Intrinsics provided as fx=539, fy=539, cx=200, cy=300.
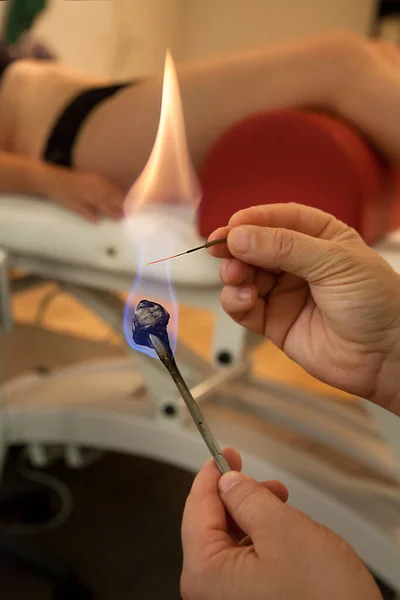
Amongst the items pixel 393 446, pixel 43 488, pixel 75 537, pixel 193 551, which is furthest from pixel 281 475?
pixel 43 488

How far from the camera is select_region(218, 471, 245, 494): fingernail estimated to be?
26 cm

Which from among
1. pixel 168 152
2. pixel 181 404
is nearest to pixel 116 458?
pixel 181 404

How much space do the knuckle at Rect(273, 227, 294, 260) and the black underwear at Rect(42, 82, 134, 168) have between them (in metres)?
0.42

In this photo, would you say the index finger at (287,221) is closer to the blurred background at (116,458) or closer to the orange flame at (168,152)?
the orange flame at (168,152)

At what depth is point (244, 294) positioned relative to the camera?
1.12 feet

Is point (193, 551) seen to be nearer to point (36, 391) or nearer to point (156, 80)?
point (156, 80)

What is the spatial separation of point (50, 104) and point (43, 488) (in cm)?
57

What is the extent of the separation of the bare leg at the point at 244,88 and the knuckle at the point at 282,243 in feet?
0.82

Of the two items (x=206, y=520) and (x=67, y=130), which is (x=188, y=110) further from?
(x=206, y=520)

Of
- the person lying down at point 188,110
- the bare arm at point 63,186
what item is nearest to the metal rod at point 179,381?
the person lying down at point 188,110

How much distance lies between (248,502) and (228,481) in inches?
0.6

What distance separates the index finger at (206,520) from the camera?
0.27m

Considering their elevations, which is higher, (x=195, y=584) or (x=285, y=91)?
(x=285, y=91)

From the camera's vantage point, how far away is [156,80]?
451mm
